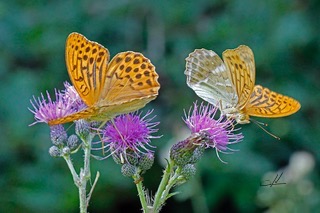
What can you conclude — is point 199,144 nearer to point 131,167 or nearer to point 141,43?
point 131,167

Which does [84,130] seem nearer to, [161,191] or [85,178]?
[85,178]

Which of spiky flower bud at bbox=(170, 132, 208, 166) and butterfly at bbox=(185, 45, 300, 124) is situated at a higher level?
butterfly at bbox=(185, 45, 300, 124)

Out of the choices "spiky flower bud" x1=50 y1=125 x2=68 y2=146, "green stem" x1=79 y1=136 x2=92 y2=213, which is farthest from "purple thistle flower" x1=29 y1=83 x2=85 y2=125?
"green stem" x1=79 y1=136 x2=92 y2=213

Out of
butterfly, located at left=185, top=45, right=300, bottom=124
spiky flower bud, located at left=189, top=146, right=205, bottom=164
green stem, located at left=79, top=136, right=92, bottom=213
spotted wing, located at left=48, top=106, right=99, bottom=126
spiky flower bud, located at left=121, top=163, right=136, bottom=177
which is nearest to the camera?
spotted wing, located at left=48, top=106, right=99, bottom=126

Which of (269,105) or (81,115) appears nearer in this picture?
(81,115)

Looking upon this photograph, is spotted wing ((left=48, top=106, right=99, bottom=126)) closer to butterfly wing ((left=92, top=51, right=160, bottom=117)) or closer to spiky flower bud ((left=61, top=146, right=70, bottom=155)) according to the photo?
butterfly wing ((left=92, top=51, right=160, bottom=117))

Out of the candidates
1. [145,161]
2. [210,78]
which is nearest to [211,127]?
[210,78]

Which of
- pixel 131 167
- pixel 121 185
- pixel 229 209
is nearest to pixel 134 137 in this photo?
pixel 131 167
